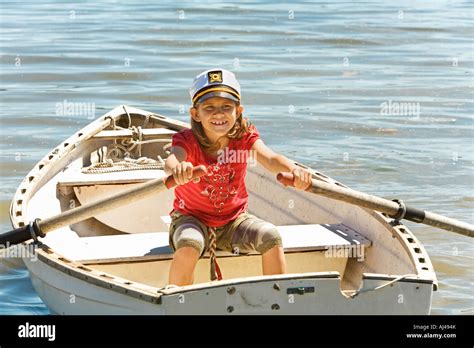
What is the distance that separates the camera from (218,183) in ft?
22.7

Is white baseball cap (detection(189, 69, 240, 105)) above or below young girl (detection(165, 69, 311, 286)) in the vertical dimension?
above

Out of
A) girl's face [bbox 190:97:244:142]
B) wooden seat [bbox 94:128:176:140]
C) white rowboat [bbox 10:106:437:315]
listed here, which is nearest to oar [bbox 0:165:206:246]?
white rowboat [bbox 10:106:437:315]

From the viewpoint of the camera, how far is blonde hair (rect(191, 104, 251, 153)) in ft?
22.5

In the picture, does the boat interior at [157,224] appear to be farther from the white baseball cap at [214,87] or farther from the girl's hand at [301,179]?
the white baseball cap at [214,87]

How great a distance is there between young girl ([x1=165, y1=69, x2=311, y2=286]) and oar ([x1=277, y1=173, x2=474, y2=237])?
84 mm

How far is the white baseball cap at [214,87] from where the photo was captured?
6.68 meters

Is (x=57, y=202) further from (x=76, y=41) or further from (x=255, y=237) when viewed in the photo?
(x=76, y=41)

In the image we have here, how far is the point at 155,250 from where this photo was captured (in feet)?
24.1

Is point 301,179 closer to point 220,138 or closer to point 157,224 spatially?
point 220,138

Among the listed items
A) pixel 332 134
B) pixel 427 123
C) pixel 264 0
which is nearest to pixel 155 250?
pixel 332 134

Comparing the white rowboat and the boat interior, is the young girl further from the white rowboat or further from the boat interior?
the boat interior

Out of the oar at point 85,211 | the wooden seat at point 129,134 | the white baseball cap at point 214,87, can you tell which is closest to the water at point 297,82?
the oar at point 85,211
